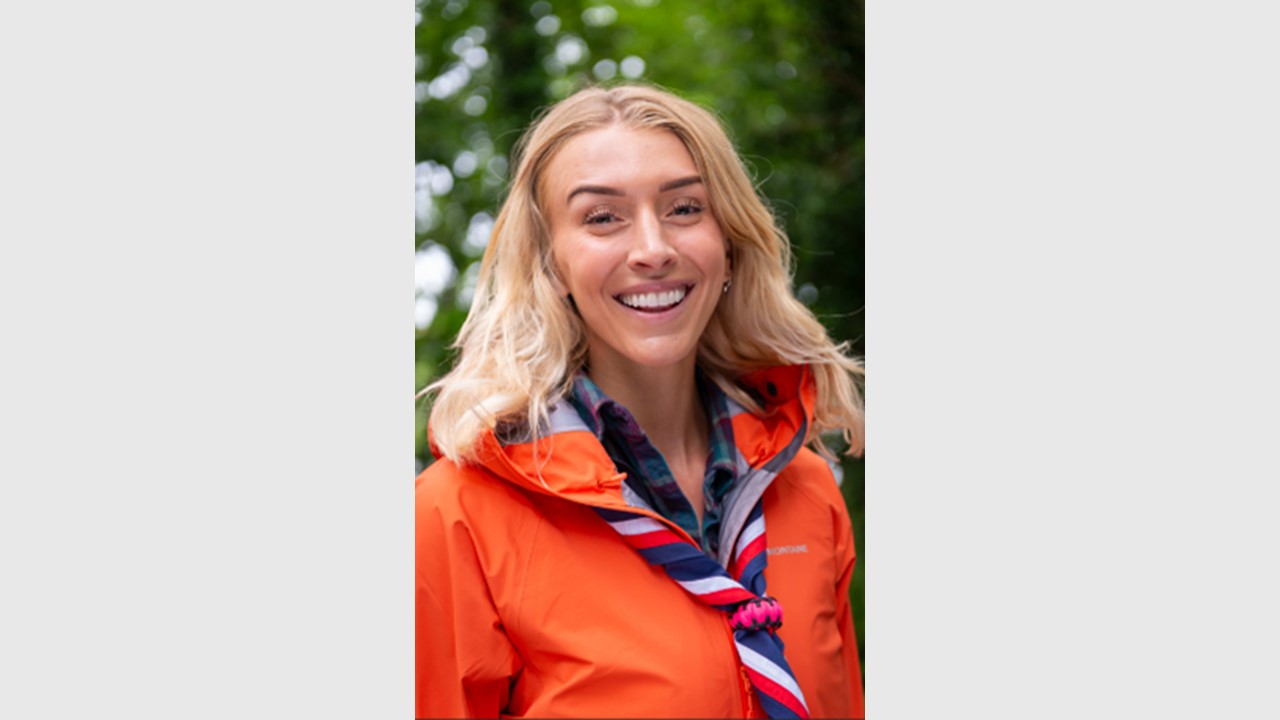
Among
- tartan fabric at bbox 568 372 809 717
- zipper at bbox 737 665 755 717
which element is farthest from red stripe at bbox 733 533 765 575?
zipper at bbox 737 665 755 717

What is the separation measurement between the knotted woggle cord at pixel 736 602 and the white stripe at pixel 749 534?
0.44 feet

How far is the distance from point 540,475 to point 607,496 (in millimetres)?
146

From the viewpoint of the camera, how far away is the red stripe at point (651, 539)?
2037mm

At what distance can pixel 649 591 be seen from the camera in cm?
204

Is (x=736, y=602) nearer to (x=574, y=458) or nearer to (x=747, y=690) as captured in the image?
(x=747, y=690)

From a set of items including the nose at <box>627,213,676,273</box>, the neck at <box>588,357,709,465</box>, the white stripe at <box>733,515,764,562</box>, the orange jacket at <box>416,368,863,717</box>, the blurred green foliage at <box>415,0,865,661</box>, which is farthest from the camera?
the blurred green foliage at <box>415,0,865,661</box>

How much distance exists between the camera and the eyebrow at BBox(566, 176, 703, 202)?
7.07 ft

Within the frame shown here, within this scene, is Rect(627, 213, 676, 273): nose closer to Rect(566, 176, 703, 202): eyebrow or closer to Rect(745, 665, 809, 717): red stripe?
Rect(566, 176, 703, 202): eyebrow

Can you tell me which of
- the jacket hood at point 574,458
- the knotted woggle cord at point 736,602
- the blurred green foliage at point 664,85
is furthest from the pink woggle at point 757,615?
the blurred green foliage at point 664,85

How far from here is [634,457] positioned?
2.27 metres

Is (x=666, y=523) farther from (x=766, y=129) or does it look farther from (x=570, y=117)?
(x=766, y=129)

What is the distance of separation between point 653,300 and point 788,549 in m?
0.66

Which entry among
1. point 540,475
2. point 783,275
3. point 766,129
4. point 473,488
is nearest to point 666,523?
point 540,475

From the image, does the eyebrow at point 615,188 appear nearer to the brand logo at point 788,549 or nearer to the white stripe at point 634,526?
the white stripe at point 634,526
